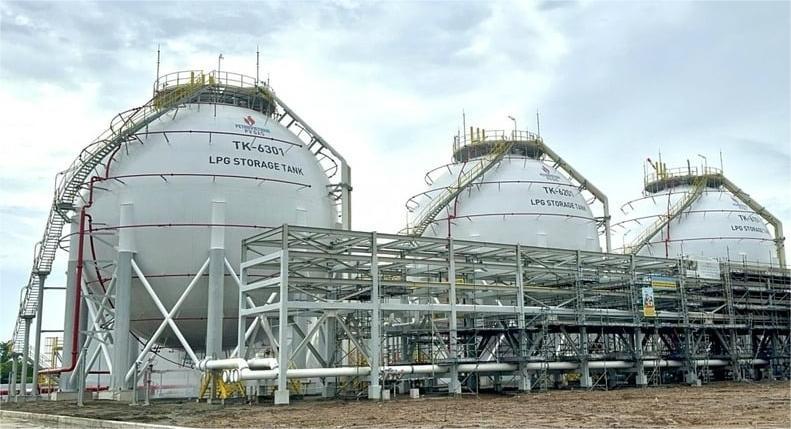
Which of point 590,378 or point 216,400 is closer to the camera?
point 216,400

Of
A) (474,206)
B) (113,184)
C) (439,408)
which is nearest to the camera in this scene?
(439,408)

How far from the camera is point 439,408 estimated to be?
2170 cm

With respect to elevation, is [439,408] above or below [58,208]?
below

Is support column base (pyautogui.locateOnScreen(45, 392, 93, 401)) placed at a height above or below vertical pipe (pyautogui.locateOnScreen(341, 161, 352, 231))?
below

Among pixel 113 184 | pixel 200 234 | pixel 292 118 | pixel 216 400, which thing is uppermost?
pixel 292 118

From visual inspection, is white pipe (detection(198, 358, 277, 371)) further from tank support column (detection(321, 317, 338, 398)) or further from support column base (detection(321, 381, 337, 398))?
tank support column (detection(321, 317, 338, 398))

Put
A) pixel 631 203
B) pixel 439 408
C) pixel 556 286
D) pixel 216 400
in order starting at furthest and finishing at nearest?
pixel 631 203
pixel 556 286
pixel 216 400
pixel 439 408

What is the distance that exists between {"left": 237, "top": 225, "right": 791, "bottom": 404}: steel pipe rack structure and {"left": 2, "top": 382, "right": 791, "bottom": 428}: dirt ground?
7.59 feet

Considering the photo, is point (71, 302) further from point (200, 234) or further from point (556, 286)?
point (556, 286)

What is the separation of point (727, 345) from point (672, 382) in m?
3.53

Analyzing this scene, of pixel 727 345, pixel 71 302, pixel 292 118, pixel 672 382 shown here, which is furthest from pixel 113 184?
pixel 727 345

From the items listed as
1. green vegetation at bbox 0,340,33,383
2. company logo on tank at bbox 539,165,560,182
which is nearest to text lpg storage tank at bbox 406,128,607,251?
company logo on tank at bbox 539,165,560,182

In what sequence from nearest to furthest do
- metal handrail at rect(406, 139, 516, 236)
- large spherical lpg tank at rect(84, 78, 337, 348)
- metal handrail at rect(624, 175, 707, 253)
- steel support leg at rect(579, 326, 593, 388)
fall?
1. large spherical lpg tank at rect(84, 78, 337, 348)
2. steel support leg at rect(579, 326, 593, 388)
3. metal handrail at rect(406, 139, 516, 236)
4. metal handrail at rect(624, 175, 707, 253)

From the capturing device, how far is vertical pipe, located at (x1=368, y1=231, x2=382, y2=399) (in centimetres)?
2637
